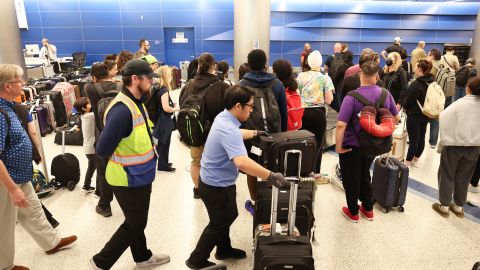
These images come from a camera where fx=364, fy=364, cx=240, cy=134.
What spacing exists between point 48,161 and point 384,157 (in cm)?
457

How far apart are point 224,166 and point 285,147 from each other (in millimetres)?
445

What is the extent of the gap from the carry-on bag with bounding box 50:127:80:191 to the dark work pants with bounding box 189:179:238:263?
2.30 meters

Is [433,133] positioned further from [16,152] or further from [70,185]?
[16,152]

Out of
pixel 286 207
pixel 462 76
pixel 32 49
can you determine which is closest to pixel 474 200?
pixel 286 207

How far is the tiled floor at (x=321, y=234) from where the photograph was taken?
9.71 feet

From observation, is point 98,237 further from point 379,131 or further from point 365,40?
point 365,40

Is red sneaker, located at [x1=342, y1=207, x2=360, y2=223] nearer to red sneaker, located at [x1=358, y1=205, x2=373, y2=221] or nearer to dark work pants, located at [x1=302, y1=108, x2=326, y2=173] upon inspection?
red sneaker, located at [x1=358, y1=205, x2=373, y2=221]

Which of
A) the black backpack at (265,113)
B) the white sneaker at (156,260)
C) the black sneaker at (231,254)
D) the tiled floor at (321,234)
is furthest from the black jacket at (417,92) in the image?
the white sneaker at (156,260)

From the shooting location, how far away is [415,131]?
188 inches

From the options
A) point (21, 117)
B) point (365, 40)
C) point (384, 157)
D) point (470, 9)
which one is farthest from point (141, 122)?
point (470, 9)

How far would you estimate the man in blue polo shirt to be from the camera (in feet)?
7.24

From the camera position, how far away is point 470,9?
1233 cm

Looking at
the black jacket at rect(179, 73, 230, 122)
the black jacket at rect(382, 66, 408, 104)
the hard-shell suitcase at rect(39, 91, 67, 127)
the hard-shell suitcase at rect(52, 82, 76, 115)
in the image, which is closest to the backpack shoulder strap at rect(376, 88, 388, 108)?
the black jacket at rect(179, 73, 230, 122)

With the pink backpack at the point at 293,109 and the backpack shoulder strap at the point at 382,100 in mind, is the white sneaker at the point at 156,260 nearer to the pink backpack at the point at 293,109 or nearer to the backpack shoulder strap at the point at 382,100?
the pink backpack at the point at 293,109
